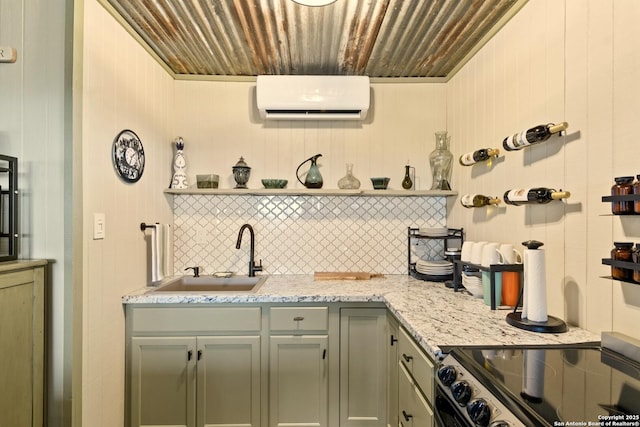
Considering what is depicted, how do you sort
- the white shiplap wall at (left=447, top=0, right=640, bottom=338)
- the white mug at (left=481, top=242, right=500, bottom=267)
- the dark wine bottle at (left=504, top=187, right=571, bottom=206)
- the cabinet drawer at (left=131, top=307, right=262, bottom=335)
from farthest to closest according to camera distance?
the cabinet drawer at (left=131, top=307, right=262, bottom=335) → the white mug at (left=481, top=242, right=500, bottom=267) → the dark wine bottle at (left=504, top=187, right=571, bottom=206) → the white shiplap wall at (left=447, top=0, right=640, bottom=338)

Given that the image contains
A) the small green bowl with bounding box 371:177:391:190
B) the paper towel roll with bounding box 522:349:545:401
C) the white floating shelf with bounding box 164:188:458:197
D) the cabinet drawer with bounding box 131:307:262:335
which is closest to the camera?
the paper towel roll with bounding box 522:349:545:401

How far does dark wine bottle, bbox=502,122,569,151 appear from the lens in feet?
4.39

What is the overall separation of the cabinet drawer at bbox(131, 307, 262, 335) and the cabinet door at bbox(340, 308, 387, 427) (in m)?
0.55

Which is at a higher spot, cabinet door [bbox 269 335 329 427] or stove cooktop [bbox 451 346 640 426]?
stove cooktop [bbox 451 346 640 426]

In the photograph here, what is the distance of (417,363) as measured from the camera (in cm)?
136

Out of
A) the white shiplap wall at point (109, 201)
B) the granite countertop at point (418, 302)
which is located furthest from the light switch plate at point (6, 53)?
the granite countertop at point (418, 302)

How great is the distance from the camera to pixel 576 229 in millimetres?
1297

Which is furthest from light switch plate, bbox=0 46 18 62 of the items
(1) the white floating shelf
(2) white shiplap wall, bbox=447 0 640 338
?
(2) white shiplap wall, bbox=447 0 640 338

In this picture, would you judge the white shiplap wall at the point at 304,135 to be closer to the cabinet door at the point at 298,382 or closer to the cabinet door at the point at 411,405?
the cabinet door at the point at 298,382

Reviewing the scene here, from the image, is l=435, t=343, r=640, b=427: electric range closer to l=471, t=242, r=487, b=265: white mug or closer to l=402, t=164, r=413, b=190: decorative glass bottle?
l=471, t=242, r=487, b=265: white mug

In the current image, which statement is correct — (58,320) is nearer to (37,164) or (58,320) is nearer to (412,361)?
(37,164)

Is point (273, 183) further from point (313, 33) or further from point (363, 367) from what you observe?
point (363, 367)

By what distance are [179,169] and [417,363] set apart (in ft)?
6.74

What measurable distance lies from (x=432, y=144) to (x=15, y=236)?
102 inches
